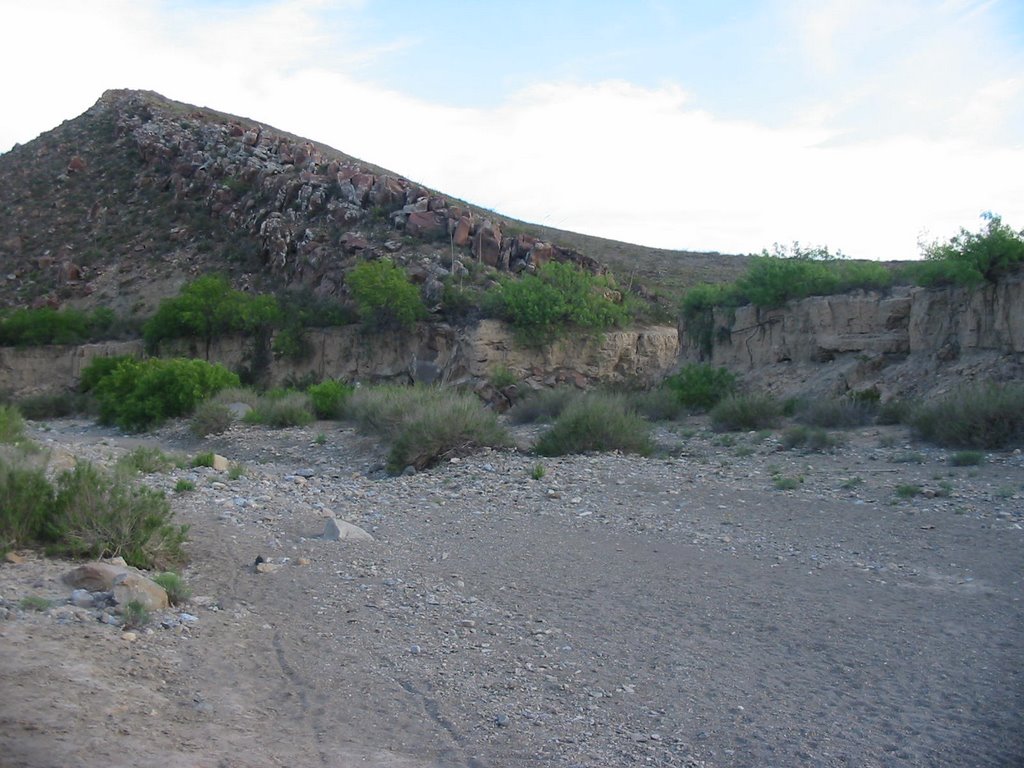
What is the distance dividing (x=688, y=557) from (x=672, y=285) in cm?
4163

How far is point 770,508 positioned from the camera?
14.1m

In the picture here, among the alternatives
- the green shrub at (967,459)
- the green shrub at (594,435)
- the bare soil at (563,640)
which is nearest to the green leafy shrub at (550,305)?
the green shrub at (594,435)

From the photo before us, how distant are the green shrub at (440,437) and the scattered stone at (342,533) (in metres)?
6.90

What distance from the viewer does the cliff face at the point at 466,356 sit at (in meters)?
37.3

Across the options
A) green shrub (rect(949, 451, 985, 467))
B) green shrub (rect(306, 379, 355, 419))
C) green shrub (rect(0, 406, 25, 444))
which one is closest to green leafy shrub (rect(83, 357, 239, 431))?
green shrub (rect(306, 379, 355, 419))

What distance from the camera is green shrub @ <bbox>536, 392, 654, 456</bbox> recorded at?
66.7ft

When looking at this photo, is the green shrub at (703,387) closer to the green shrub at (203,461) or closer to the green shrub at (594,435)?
the green shrub at (594,435)

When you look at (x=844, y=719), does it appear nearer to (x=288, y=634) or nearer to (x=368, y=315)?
(x=288, y=634)

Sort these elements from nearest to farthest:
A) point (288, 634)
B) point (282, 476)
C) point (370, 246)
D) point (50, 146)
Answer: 1. point (288, 634)
2. point (282, 476)
3. point (370, 246)
4. point (50, 146)

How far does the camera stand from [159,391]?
32.0 metres

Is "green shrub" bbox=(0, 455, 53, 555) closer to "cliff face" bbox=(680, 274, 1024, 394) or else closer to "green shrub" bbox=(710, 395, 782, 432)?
"green shrub" bbox=(710, 395, 782, 432)

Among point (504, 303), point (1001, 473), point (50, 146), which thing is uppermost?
point (50, 146)

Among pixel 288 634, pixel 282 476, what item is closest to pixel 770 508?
pixel 288 634

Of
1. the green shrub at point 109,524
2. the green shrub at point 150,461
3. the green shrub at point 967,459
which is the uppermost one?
the green shrub at point 967,459
